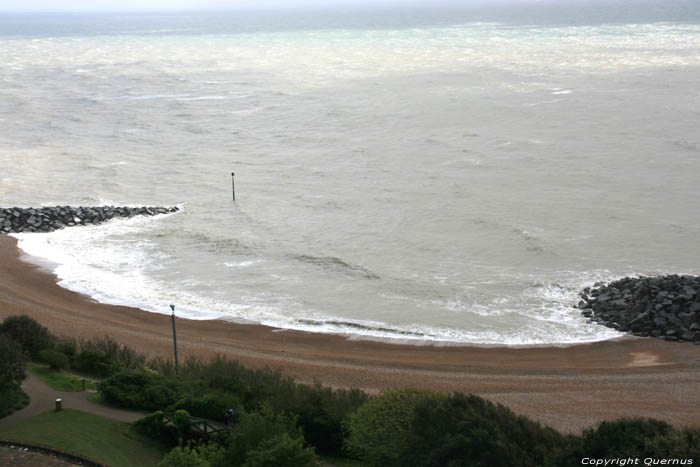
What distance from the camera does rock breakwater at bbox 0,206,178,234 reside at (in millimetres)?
41906

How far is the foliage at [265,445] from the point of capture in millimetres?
15578

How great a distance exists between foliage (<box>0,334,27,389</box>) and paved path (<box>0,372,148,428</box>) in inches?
32.6

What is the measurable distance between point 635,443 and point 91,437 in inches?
497

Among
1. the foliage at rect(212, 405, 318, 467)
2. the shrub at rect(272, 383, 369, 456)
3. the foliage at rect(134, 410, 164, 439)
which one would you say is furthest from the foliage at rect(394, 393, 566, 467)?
the foliage at rect(134, 410, 164, 439)

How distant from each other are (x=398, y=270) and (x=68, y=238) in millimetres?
17980

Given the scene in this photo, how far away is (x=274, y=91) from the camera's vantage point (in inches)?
3374

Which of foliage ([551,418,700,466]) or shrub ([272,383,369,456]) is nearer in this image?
foliage ([551,418,700,466])

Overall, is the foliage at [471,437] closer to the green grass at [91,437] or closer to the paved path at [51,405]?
the green grass at [91,437]

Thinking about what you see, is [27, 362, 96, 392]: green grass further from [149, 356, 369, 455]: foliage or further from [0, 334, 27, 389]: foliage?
[149, 356, 369, 455]: foliage

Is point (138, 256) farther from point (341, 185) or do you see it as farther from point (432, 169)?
→ point (432, 169)

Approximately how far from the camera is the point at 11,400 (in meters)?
20.3

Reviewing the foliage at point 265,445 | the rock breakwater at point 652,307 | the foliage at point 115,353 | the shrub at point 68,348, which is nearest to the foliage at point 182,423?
the foliage at point 265,445

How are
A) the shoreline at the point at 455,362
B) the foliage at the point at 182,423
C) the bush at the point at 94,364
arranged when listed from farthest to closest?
the bush at the point at 94,364 → the shoreline at the point at 455,362 → the foliage at the point at 182,423

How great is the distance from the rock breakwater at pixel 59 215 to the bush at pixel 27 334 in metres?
17.9
